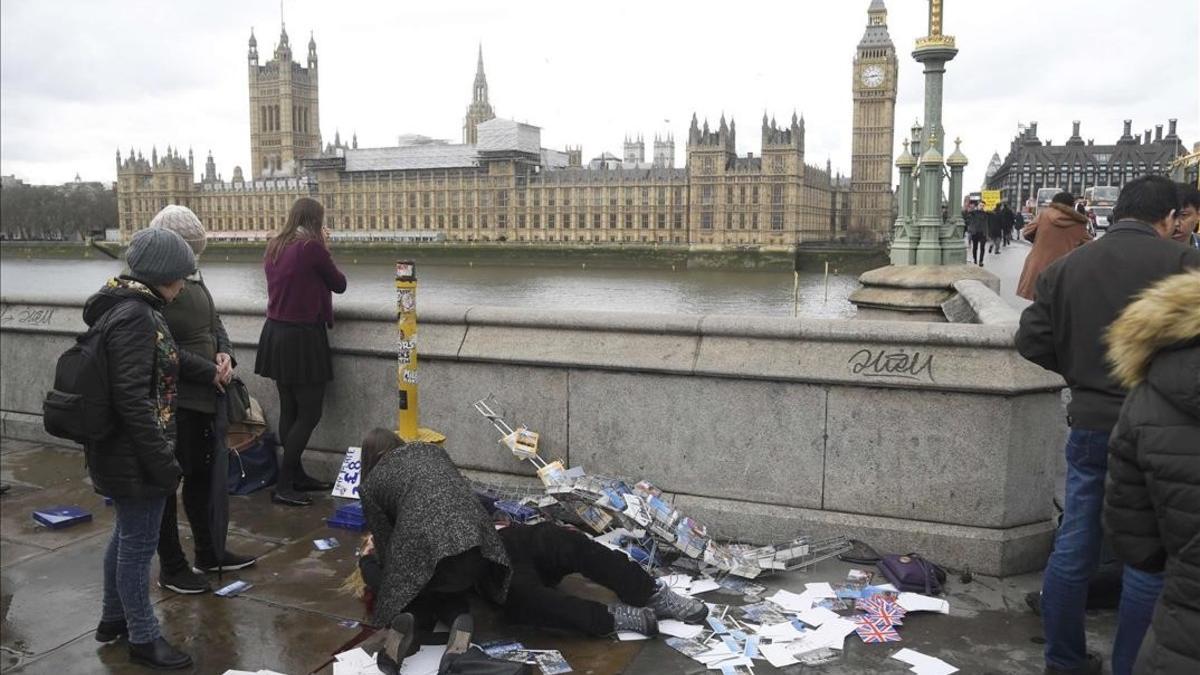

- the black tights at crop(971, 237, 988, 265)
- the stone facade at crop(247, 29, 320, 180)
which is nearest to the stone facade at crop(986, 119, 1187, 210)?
the black tights at crop(971, 237, 988, 265)

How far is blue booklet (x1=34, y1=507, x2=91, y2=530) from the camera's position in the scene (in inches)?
203

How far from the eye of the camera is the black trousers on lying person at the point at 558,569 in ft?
11.9

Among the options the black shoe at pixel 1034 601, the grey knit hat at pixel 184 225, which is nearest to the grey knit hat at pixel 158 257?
Answer: the grey knit hat at pixel 184 225

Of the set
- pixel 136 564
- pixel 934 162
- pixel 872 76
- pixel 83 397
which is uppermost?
pixel 872 76

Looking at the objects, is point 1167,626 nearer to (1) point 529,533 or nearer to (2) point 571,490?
(1) point 529,533

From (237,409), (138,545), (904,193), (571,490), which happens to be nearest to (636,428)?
(571,490)

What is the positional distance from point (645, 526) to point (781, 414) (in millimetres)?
895

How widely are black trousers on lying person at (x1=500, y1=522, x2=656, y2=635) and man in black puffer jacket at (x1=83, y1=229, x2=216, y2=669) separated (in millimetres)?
1273

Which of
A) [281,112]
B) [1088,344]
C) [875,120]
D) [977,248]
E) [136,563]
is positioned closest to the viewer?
[1088,344]

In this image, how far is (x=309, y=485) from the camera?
5.70 meters

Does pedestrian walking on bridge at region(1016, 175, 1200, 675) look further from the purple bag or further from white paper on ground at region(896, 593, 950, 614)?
the purple bag

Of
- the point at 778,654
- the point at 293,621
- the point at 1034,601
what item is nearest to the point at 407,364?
the point at 293,621

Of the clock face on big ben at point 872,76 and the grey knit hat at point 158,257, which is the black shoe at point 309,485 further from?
the clock face on big ben at point 872,76

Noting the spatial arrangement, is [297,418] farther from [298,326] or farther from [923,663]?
[923,663]
